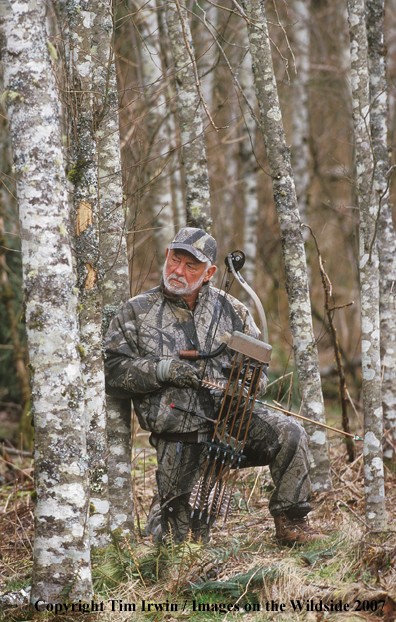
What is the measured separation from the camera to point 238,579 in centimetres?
322

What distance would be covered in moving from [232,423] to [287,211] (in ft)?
5.35

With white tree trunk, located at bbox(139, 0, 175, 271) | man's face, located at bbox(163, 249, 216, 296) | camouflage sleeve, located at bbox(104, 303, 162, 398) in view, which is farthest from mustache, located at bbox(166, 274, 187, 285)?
white tree trunk, located at bbox(139, 0, 175, 271)

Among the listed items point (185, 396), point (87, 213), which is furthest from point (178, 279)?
point (87, 213)

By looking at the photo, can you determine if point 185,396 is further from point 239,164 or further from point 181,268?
point 239,164

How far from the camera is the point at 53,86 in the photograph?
263cm

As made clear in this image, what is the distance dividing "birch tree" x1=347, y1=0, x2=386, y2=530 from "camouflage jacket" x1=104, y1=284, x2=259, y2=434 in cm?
82

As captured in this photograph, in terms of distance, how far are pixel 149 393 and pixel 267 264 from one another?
280 inches

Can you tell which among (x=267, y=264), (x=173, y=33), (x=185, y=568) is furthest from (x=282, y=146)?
(x=267, y=264)

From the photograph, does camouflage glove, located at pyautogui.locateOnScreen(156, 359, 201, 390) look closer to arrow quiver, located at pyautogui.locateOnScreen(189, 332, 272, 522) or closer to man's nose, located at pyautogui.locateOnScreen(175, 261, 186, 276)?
arrow quiver, located at pyautogui.locateOnScreen(189, 332, 272, 522)

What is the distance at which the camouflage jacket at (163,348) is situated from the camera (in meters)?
3.80

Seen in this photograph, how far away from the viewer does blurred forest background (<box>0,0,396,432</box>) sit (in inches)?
288

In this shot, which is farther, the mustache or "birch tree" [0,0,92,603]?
the mustache

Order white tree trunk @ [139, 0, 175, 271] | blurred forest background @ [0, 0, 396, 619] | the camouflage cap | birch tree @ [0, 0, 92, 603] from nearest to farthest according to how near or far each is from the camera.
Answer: birch tree @ [0, 0, 92, 603] < blurred forest background @ [0, 0, 396, 619] < the camouflage cap < white tree trunk @ [139, 0, 175, 271]

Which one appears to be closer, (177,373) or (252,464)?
(177,373)
